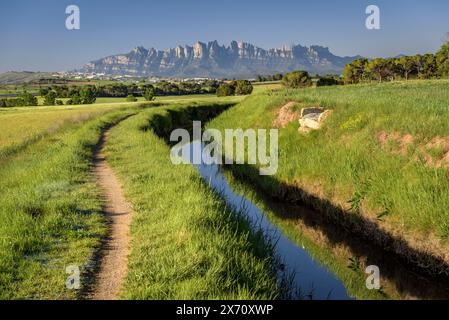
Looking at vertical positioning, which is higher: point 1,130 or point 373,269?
point 1,130

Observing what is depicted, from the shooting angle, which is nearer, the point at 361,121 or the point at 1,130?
the point at 361,121

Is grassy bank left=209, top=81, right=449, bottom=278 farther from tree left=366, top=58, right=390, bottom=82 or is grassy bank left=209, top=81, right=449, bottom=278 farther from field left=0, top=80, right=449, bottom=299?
tree left=366, top=58, right=390, bottom=82

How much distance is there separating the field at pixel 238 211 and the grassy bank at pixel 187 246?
0.04 m

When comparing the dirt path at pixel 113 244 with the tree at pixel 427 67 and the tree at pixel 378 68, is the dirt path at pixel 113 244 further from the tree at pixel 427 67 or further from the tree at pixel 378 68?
the tree at pixel 378 68

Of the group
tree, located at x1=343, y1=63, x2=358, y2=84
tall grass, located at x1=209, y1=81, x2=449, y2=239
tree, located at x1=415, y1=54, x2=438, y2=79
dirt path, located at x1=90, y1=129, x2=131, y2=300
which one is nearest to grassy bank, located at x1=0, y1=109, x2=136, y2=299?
dirt path, located at x1=90, y1=129, x2=131, y2=300

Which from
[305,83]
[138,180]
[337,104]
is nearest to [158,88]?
[305,83]

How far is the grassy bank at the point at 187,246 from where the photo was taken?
328 inches

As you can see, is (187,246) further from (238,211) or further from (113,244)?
(238,211)

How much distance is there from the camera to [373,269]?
533 inches

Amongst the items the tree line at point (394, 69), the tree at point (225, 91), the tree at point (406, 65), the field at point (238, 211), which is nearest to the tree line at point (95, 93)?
the tree at point (225, 91)

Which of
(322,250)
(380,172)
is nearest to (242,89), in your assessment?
(380,172)
